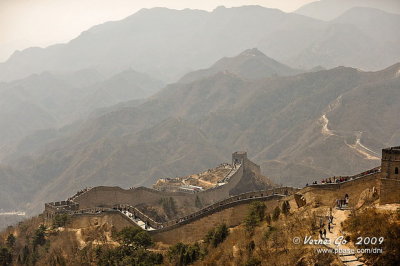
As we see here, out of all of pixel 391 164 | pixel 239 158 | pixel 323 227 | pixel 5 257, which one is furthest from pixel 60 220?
pixel 239 158

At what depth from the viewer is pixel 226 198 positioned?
76.1 metres

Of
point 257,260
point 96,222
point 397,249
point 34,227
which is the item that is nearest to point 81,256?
point 96,222

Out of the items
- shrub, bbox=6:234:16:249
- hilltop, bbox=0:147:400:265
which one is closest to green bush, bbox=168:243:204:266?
hilltop, bbox=0:147:400:265

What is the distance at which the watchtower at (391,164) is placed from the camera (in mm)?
41469

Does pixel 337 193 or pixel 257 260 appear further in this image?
pixel 337 193

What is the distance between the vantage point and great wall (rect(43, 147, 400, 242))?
42156 millimetres

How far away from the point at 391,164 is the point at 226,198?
36.4 m

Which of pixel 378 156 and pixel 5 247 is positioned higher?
pixel 378 156

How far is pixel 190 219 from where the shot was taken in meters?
63.4

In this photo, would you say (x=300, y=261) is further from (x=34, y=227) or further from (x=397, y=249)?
(x=34, y=227)

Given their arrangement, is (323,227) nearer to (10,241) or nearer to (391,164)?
(391,164)

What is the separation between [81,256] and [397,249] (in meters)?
38.7

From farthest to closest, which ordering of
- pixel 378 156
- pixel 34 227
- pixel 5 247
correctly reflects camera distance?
1. pixel 378 156
2. pixel 34 227
3. pixel 5 247

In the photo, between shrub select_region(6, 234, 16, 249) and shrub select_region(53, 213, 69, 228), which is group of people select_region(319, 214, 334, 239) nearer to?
shrub select_region(53, 213, 69, 228)
